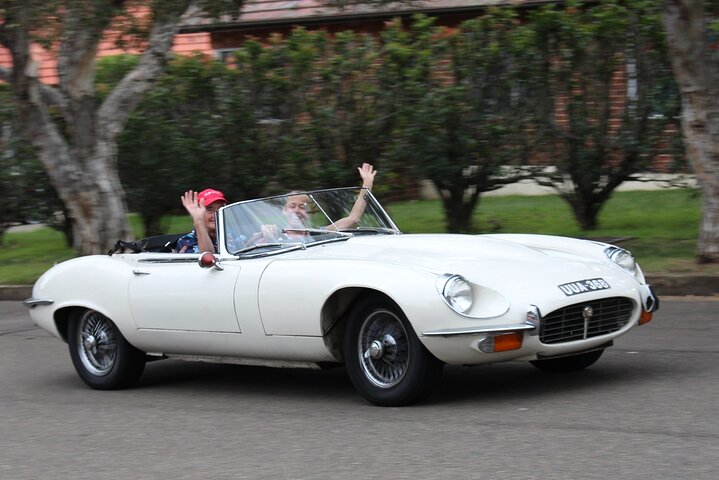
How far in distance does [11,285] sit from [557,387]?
9.42 m

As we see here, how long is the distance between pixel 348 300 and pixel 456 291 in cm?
74

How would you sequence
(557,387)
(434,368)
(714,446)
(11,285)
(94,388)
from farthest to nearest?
(11,285)
(94,388)
(557,387)
(434,368)
(714,446)

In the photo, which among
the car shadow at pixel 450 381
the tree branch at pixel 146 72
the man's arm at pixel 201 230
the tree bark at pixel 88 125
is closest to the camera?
the car shadow at pixel 450 381

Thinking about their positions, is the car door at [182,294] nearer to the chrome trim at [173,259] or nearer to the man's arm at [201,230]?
the chrome trim at [173,259]

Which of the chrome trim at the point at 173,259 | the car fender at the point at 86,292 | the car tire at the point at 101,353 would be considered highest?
the chrome trim at the point at 173,259

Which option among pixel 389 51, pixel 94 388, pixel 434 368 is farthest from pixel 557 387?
pixel 389 51

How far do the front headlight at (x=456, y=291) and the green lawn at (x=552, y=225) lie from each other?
19.4ft

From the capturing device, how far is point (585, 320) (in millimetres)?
6547

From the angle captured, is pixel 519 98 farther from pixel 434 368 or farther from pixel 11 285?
pixel 434 368

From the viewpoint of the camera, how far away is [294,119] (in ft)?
53.4

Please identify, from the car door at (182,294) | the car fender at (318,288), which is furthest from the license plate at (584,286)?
the car door at (182,294)

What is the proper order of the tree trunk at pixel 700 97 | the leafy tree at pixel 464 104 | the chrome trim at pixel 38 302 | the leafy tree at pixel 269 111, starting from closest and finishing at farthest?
the chrome trim at pixel 38 302
the tree trunk at pixel 700 97
the leafy tree at pixel 464 104
the leafy tree at pixel 269 111

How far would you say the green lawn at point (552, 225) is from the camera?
13.9m

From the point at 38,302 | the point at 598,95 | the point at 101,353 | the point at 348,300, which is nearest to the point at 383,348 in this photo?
the point at 348,300
